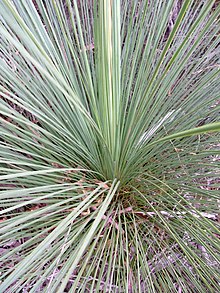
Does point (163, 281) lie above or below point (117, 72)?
below

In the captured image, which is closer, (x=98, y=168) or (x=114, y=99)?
(x=114, y=99)

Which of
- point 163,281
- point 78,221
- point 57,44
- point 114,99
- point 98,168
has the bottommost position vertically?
point 163,281

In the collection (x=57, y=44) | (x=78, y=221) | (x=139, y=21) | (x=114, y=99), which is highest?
(x=139, y=21)

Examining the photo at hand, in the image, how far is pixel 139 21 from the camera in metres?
0.76

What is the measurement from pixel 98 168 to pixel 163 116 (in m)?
0.22

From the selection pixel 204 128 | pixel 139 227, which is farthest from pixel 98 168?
pixel 204 128

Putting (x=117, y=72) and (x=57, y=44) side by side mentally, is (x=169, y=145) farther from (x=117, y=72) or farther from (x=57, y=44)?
(x=57, y=44)

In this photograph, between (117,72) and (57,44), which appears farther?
(57,44)

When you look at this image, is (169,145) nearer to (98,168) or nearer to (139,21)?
(98,168)

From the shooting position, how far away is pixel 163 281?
0.80 meters

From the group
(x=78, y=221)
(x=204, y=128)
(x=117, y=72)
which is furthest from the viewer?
(x=78, y=221)

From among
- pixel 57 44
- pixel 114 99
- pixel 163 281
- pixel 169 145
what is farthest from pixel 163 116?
pixel 163 281

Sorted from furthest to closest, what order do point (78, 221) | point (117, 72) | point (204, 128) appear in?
point (78, 221), point (117, 72), point (204, 128)

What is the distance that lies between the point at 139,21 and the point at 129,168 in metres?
0.37
